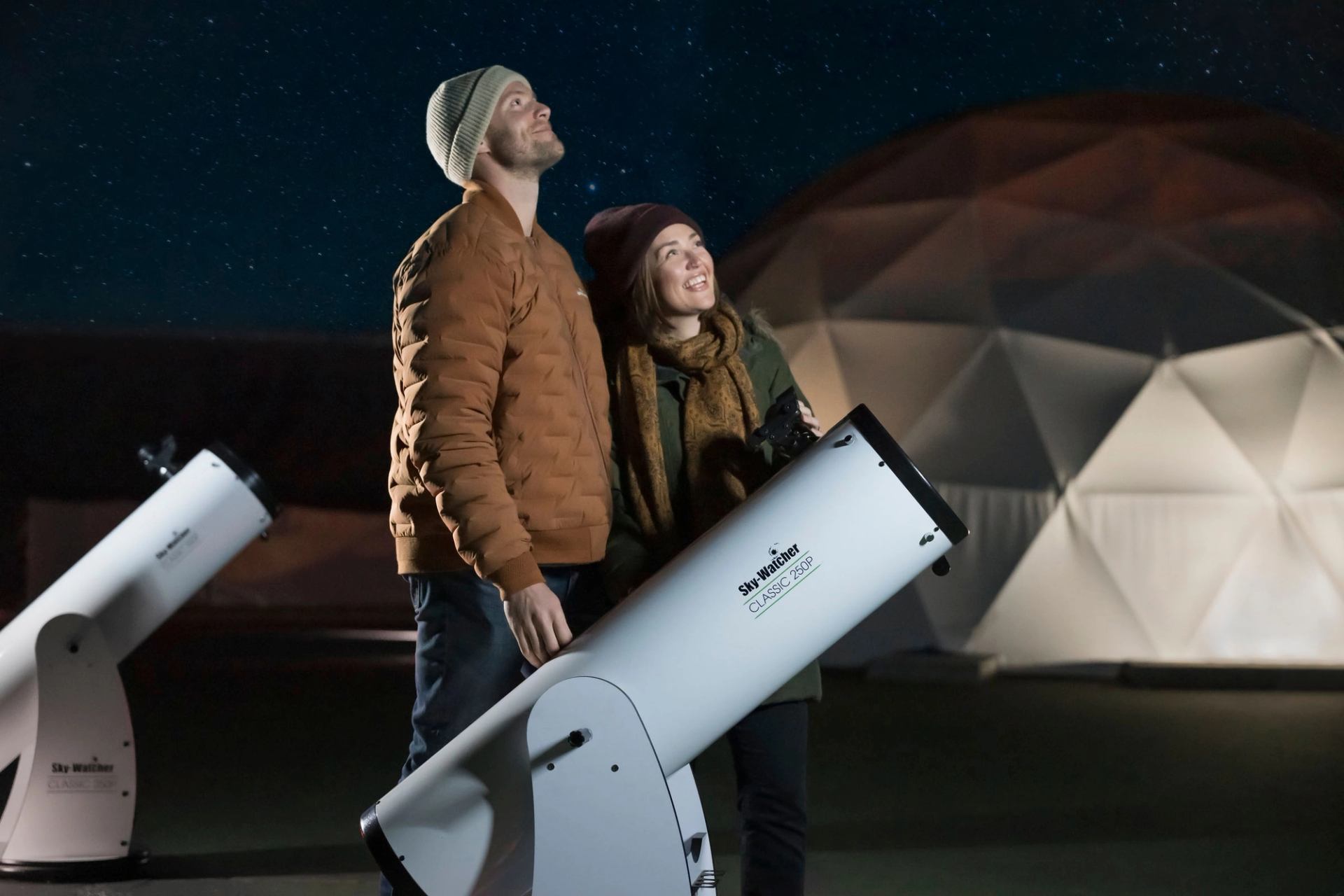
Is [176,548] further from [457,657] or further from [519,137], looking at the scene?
[519,137]

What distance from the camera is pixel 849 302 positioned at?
458 inches

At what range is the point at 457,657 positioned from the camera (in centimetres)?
291

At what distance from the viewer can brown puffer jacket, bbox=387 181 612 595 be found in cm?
268

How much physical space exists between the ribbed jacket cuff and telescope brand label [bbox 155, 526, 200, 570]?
2.33 meters

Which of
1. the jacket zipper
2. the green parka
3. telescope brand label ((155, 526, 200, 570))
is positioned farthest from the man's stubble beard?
telescope brand label ((155, 526, 200, 570))

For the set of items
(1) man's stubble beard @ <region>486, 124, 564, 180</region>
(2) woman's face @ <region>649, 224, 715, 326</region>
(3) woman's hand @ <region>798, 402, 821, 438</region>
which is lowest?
(3) woman's hand @ <region>798, 402, 821, 438</region>

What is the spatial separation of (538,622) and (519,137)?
109 cm

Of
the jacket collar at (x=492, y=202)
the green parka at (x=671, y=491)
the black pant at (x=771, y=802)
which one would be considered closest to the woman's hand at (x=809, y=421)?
the green parka at (x=671, y=491)

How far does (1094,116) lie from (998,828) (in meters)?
8.64

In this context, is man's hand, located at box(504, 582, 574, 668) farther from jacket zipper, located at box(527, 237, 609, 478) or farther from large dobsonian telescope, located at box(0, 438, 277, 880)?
large dobsonian telescope, located at box(0, 438, 277, 880)

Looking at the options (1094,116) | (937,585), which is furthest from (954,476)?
(1094,116)

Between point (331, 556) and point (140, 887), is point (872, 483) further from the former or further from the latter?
point (331, 556)

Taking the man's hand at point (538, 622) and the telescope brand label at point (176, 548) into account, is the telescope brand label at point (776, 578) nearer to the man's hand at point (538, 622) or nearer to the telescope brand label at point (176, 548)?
the man's hand at point (538, 622)

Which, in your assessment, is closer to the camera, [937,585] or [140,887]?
[140,887]
